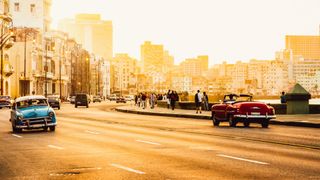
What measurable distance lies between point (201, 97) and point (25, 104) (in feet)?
83.6

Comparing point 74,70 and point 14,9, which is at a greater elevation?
point 14,9

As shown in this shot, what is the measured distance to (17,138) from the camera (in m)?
26.1

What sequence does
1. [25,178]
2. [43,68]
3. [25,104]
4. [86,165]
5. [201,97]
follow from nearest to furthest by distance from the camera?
[25,178] < [86,165] < [25,104] < [201,97] < [43,68]

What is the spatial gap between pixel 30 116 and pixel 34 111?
37 cm

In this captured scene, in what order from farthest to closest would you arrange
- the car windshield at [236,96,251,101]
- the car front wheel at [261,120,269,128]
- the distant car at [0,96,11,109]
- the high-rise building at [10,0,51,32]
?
1. the high-rise building at [10,0,51,32]
2. the distant car at [0,96,11,109]
3. the car windshield at [236,96,251,101]
4. the car front wheel at [261,120,269,128]

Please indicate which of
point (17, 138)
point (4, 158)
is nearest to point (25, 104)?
point (17, 138)

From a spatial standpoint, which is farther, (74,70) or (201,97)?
(74,70)

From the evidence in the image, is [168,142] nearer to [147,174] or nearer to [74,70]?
[147,174]

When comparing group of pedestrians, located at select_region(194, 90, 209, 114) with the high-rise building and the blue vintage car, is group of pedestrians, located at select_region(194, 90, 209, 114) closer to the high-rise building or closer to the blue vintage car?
the blue vintage car

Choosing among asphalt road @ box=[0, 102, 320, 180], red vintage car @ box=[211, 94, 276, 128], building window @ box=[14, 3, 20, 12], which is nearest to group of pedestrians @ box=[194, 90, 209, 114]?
red vintage car @ box=[211, 94, 276, 128]

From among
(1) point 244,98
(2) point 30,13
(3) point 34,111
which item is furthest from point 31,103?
(2) point 30,13

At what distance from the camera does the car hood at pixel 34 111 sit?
30094mm

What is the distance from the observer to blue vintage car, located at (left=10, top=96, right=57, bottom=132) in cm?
3008

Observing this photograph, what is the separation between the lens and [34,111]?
30.3 meters
